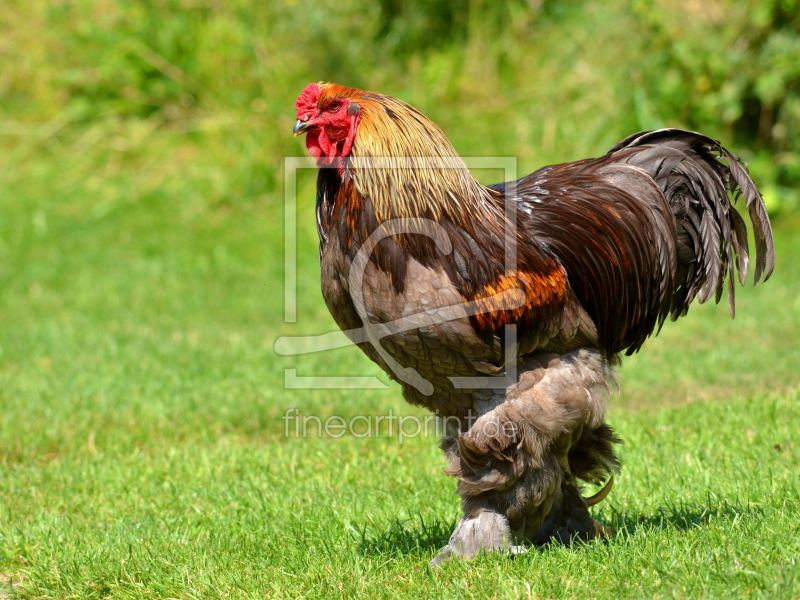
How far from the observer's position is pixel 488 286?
3666 mm

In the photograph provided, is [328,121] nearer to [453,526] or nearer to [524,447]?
[524,447]

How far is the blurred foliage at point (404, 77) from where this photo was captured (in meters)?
10.4

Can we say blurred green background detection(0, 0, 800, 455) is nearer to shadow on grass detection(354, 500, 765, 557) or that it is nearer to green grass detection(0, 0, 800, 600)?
green grass detection(0, 0, 800, 600)

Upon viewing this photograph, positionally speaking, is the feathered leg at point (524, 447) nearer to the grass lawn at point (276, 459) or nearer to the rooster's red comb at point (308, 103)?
the grass lawn at point (276, 459)

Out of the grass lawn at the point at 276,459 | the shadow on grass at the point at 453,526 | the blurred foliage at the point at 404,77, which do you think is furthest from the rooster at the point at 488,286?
the blurred foliage at the point at 404,77

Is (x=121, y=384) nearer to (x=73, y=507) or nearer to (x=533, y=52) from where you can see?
(x=73, y=507)

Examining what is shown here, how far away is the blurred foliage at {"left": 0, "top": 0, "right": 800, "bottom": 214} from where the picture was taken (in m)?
10.4

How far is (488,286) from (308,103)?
104 centimetres

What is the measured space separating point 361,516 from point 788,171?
7525 millimetres

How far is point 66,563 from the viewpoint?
3.99m

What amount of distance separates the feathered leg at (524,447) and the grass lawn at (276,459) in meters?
0.15

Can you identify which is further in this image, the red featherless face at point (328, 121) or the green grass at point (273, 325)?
the green grass at point (273, 325)

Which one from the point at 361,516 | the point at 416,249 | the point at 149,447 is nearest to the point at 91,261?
Result: the point at 149,447

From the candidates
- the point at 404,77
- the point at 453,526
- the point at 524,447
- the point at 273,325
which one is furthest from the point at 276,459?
the point at 404,77
